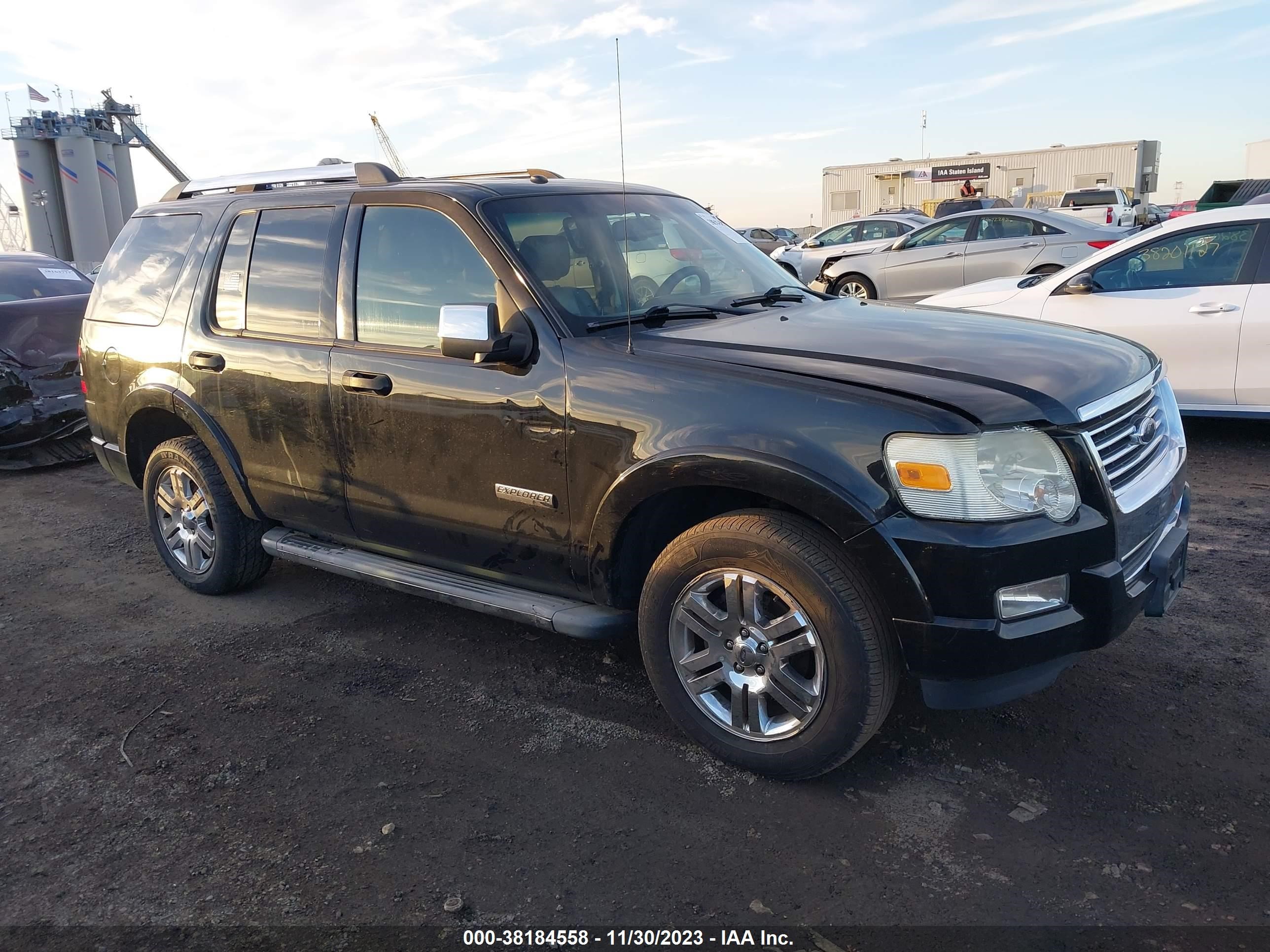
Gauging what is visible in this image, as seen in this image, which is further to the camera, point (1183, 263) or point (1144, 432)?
point (1183, 263)

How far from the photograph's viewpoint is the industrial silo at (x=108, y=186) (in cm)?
4828

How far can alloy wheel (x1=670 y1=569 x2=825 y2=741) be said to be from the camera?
2920 mm

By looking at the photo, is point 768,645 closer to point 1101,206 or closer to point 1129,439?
point 1129,439

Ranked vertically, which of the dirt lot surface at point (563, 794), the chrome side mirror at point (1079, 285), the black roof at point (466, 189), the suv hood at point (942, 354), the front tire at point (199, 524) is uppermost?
the black roof at point (466, 189)

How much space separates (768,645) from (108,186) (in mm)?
55116

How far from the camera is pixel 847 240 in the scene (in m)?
18.5

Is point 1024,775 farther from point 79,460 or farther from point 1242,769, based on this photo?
point 79,460

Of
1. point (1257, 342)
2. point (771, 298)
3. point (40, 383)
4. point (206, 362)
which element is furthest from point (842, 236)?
point (206, 362)

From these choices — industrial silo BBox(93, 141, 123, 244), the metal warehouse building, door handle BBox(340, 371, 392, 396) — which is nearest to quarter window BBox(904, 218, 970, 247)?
door handle BBox(340, 371, 392, 396)

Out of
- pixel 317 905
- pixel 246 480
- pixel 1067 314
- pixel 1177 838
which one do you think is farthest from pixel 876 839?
pixel 1067 314

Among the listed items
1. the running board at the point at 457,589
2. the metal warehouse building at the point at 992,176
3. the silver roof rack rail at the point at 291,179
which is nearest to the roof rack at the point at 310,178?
the silver roof rack rail at the point at 291,179

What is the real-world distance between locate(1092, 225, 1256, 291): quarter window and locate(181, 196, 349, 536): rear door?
219 inches

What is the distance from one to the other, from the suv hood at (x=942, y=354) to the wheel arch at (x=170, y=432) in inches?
86.9

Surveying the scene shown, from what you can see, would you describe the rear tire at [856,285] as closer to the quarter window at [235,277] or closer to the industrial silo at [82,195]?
the quarter window at [235,277]
